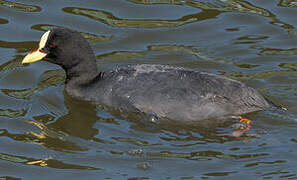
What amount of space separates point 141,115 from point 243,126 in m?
1.38

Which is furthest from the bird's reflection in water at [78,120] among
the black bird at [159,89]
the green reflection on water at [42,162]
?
the green reflection on water at [42,162]

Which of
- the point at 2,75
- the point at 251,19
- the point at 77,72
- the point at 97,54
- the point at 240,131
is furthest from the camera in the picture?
the point at 251,19

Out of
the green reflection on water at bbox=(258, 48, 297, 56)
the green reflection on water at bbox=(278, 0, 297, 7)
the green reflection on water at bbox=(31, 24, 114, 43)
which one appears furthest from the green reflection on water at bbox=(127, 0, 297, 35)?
the green reflection on water at bbox=(31, 24, 114, 43)

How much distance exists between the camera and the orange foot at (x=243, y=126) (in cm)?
781

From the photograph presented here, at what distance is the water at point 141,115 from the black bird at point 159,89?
0.64 feet

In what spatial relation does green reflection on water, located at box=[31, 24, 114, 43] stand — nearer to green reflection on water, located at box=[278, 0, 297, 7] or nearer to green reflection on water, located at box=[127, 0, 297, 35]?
green reflection on water, located at box=[127, 0, 297, 35]

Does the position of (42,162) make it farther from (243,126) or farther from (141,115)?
(243,126)

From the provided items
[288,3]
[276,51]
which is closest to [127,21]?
[276,51]

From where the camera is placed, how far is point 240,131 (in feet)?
25.7

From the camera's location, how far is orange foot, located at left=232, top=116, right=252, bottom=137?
781 centimetres

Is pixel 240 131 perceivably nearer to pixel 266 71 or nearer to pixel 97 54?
pixel 266 71

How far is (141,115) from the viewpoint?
26.5ft

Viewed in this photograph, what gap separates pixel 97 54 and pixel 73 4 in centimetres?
188

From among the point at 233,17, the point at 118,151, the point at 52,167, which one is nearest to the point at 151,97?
the point at 118,151
